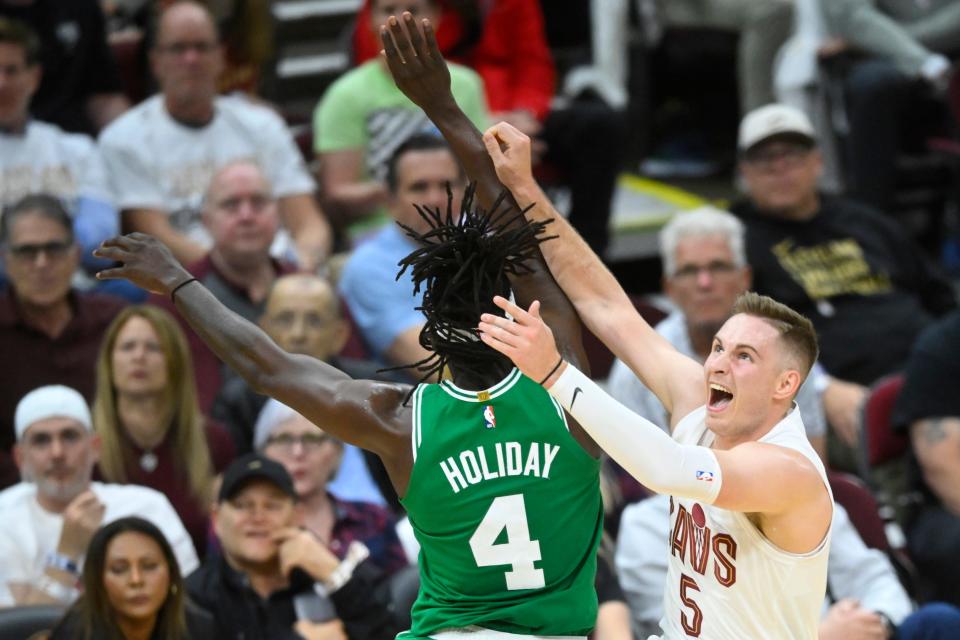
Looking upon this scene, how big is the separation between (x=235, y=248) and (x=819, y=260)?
2609 millimetres

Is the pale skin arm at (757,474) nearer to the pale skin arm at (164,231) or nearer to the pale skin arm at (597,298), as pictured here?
the pale skin arm at (597,298)

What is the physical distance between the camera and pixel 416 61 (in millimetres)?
4199

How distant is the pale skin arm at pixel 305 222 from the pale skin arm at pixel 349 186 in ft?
0.38

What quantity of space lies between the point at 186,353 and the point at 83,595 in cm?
126

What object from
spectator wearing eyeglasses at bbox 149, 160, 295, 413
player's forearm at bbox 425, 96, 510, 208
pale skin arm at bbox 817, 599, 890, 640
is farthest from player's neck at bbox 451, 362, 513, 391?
spectator wearing eyeglasses at bbox 149, 160, 295, 413

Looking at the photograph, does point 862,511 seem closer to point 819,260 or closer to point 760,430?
point 819,260

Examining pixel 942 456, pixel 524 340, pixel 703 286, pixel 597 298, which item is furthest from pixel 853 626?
pixel 524 340

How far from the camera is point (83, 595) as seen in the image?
16.7ft

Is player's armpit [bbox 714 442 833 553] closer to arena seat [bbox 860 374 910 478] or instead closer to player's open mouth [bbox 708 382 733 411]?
player's open mouth [bbox 708 382 733 411]

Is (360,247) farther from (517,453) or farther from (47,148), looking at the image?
(517,453)

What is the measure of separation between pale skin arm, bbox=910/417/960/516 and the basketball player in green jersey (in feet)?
8.92

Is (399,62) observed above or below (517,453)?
above

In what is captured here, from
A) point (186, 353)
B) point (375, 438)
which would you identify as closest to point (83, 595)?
point (186, 353)

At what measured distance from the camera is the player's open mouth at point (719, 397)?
12.7 feet
